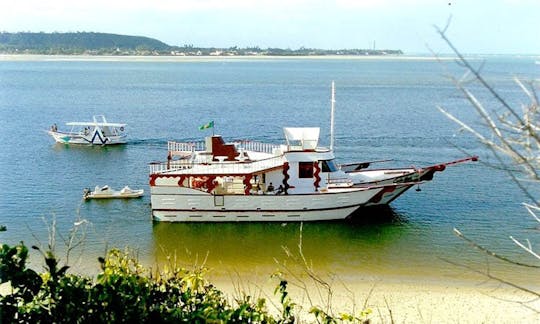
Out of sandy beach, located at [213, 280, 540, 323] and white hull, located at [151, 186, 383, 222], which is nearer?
sandy beach, located at [213, 280, 540, 323]

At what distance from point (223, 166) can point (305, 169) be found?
3.12 meters

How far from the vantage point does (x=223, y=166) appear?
23.6 meters

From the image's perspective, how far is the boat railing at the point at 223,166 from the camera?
2322cm

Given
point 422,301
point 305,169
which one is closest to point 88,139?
point 305,169

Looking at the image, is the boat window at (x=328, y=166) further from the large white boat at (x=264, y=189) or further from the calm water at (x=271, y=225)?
the calm water at (x=271, y=225)

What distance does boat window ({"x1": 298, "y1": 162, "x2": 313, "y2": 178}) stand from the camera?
23.4 meters

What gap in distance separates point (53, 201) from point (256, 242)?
10630 millimetres

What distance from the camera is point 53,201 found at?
90.7ft

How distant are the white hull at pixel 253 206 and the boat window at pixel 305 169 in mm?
820

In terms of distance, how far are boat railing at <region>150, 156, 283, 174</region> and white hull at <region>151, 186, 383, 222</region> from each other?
85 centimetres

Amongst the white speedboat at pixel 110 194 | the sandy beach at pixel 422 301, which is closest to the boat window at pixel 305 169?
the sandy beach at pixel 422 301

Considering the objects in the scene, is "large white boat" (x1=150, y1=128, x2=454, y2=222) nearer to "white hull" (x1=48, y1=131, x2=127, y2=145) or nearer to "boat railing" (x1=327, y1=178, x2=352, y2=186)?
"boat railing" (x1=327, y1=178, x2=352, y2=186)

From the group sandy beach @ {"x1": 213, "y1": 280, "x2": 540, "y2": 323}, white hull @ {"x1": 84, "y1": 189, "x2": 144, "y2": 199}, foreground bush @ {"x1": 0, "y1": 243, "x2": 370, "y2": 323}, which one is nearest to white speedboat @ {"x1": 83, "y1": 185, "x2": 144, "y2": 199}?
white hull @ {"x1": 84, "y1": 189, "x2": 144, "y2": 199}

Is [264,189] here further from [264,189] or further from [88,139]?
[88,139]
